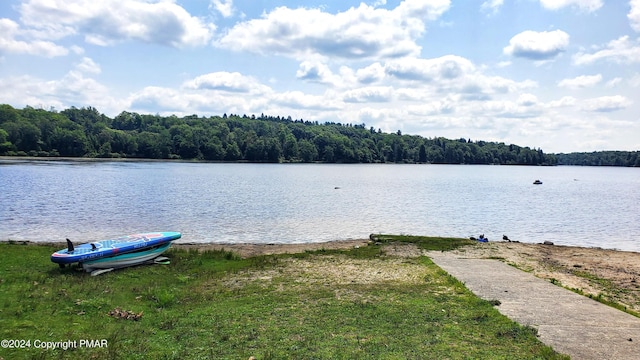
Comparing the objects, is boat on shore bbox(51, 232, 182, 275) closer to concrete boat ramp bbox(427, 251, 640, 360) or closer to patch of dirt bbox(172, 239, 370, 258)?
patch of dirt bbox(172, 239, 370, 258)

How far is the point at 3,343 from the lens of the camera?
30.9 feet

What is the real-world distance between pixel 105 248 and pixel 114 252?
391mm

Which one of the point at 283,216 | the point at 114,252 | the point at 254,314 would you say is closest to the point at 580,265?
the point at 254,314

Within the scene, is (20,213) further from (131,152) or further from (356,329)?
(131,152)

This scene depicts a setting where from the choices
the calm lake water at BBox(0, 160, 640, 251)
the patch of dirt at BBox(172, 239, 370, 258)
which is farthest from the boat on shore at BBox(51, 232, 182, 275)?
the calm lake water at BBox(0, 160, 640, 251)

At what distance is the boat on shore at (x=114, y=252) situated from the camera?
17.2 metres

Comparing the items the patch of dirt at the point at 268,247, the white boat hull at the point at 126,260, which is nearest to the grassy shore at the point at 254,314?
the white boat hull at the point at 126,260

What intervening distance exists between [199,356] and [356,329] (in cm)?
392

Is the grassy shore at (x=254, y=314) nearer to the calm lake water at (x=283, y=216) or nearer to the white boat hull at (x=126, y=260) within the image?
the white boat hull at (x=126, y=260)

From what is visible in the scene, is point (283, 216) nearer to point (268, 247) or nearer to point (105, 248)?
point (268, 247)

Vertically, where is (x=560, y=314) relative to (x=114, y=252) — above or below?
above

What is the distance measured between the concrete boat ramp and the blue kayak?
1334 centimetres

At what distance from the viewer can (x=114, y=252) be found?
18188mm

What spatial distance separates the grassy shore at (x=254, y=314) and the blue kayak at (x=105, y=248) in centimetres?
74
